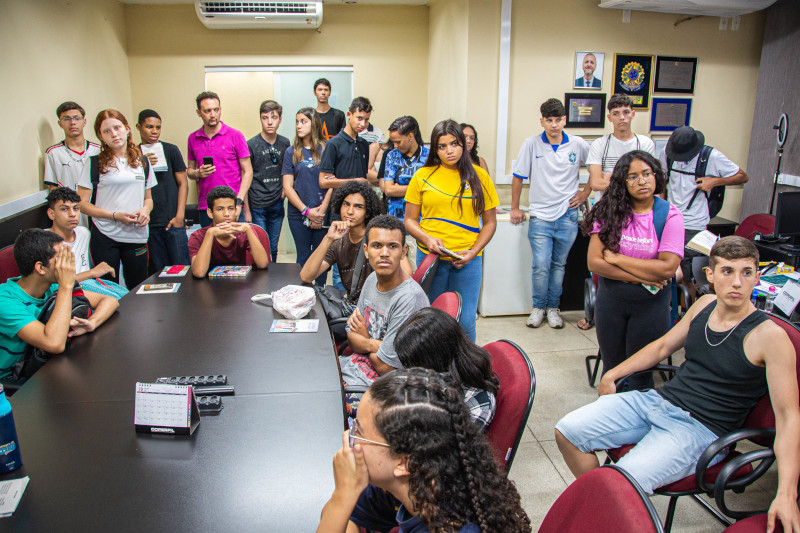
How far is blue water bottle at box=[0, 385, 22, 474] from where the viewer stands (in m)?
1.40

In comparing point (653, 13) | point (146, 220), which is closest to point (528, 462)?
point (146, 220)

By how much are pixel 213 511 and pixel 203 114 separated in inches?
144

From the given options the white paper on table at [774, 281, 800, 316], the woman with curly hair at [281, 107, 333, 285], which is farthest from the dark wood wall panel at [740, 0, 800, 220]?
the woman with curly hair at [281, 107, 333, 285]

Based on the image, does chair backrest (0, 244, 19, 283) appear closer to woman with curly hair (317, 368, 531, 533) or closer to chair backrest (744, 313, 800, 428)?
woman with curly hair (317, 368, 531, 533)

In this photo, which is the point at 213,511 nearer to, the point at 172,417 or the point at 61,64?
the point at 172,417

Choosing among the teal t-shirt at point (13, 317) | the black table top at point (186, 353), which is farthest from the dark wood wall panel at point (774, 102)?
the teal t-shirt at point (13, 317)

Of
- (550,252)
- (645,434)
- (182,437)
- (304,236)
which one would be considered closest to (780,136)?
(550,252)

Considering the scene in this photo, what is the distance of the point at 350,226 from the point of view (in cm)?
309

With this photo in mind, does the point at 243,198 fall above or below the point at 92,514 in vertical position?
above

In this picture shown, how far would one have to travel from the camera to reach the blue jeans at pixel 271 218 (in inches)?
183

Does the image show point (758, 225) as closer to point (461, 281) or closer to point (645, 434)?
point (461, 281)

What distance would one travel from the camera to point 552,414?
3094 mm

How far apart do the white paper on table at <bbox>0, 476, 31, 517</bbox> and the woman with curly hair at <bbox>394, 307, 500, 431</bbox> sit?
103 centimetres

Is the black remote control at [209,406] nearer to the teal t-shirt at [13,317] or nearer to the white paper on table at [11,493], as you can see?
the white paper on table at [11,493]
